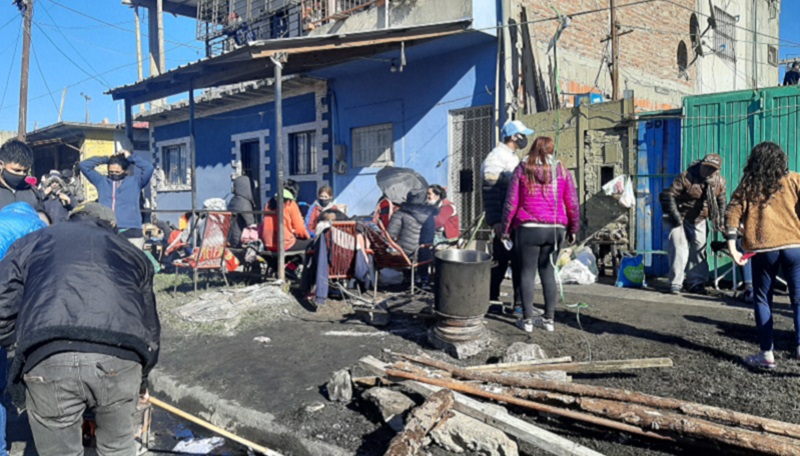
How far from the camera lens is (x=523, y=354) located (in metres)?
4.22

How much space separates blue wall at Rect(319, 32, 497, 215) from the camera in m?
9.91

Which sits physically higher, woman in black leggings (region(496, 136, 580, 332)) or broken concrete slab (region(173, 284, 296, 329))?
woman in black leggings (region(496, 136, 580, 332))

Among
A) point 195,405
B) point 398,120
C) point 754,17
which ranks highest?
point 754,17

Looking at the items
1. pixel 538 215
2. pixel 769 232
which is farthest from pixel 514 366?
pixel 769 232

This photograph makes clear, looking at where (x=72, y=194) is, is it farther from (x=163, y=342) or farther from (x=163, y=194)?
(x=163, y=194)

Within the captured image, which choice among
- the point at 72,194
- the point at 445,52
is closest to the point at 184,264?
the point at 72,194

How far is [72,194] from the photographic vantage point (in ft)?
29.6

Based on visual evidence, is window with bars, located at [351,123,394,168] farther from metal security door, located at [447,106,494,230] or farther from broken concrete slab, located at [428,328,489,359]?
broken concrete slab, located at [428,328,489,359]

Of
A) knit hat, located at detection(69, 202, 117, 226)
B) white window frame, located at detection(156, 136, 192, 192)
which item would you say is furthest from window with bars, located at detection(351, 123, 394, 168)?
knit hat, located at detection(69, 202, 117, 226)

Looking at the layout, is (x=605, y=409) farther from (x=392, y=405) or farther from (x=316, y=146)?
(x=316, y=146)

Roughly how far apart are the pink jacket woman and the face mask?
4134mm

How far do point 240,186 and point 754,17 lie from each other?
15.6 metres

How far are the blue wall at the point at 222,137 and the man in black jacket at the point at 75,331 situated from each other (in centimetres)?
1090

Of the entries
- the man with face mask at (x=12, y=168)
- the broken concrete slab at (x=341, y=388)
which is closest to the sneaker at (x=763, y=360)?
the broken concrete slab at (x=341, y=388)
